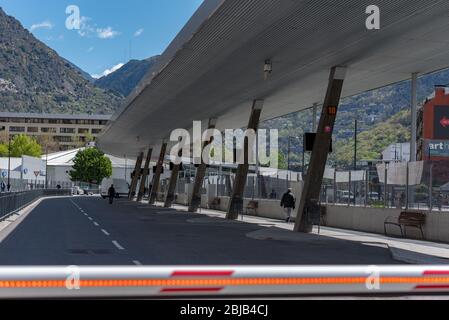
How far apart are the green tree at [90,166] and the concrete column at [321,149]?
356ft

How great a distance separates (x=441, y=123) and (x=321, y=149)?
65800 mm

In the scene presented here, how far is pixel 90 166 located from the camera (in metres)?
133

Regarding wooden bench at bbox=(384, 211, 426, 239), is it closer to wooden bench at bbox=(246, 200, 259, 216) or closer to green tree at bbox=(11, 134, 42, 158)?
wooden bench at bbox=(246, 200, 259, 216)

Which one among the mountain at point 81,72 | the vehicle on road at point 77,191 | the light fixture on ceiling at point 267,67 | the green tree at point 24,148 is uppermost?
the green tree at point 24,148

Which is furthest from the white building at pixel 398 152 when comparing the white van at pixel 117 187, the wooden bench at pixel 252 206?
the white van at pixel 117 187

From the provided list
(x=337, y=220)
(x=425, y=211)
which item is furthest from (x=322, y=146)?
(x=337, y=220)

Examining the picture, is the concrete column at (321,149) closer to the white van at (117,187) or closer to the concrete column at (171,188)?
the concrete column at (171,188)

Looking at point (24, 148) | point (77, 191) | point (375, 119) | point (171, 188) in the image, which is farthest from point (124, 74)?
point (24, 148)

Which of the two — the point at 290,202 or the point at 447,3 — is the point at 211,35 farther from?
the point at 290,202

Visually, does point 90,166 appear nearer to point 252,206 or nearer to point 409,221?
point 252,206

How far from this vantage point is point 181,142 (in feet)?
203

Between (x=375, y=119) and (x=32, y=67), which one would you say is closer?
(x=32, y=67)

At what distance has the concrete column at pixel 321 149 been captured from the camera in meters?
25.5
